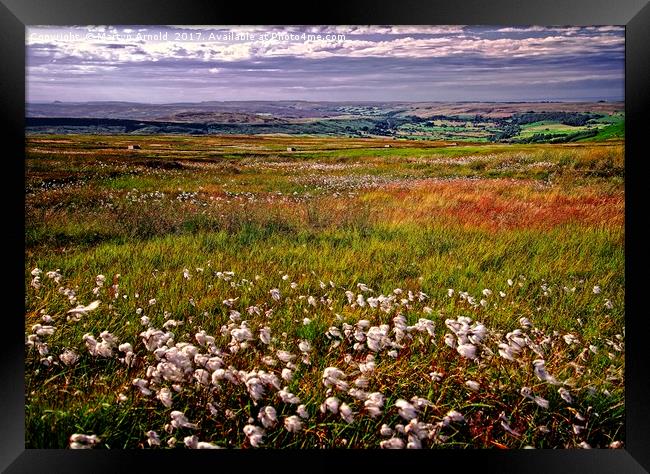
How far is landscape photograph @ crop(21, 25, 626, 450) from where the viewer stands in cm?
492

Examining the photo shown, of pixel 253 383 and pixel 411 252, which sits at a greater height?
pixel 411 252

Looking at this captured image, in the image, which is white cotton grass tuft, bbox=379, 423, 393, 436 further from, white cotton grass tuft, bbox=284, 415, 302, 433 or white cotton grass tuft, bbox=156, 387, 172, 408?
white cotton grass tuft, bbox=156, 387, 172, 408

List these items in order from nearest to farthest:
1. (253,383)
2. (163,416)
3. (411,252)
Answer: (253,383), (163,416), (411,252)

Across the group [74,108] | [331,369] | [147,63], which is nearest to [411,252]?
[331,369]

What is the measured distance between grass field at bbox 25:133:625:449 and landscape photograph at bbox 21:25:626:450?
2 cm

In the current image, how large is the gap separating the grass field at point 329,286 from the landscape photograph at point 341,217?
0.02 metres

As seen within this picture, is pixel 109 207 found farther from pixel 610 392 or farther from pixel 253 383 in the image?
pixel 610 392

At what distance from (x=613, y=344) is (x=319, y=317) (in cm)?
262

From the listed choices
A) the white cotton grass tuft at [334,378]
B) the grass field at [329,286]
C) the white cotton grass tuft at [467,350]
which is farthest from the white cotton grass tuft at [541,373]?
the white cotton grass tuft at [334,378]

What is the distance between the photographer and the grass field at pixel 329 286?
480 cm
